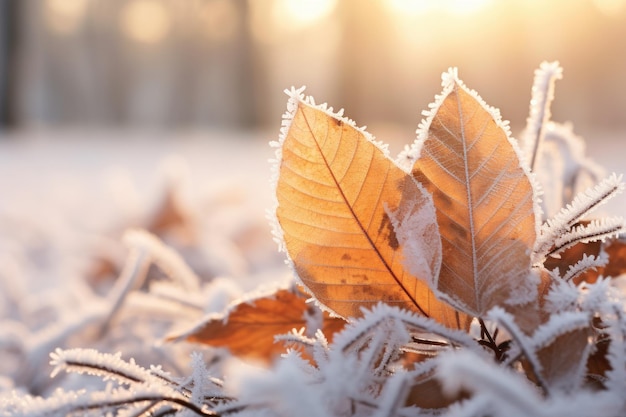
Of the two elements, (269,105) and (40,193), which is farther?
(269,105)

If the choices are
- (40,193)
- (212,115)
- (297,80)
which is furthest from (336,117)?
(212,115)

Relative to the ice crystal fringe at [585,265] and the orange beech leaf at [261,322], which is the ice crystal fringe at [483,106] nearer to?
the ice crystal fringe at [585,265]

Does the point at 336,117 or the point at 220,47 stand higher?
the point at 220,47

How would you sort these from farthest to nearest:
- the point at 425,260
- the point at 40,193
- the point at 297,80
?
the point at 297,80, the point at 40,193, the point at 425,260

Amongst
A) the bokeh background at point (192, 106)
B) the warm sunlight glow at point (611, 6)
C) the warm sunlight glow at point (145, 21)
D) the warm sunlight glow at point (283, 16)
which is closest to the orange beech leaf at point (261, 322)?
the bokeh background at point (192, 106)

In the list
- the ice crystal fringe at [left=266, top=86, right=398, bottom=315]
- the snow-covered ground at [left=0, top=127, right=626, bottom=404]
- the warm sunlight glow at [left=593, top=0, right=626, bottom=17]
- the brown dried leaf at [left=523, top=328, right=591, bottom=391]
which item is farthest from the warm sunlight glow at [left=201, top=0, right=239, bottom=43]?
the brown dried leaf at [left=523, top=328, right=591, bottom=391]

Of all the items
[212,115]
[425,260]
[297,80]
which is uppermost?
[297,80]

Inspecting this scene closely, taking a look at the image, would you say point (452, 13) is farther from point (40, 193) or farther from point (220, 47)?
point (40, 193)

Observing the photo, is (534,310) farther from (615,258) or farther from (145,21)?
(145,21)
